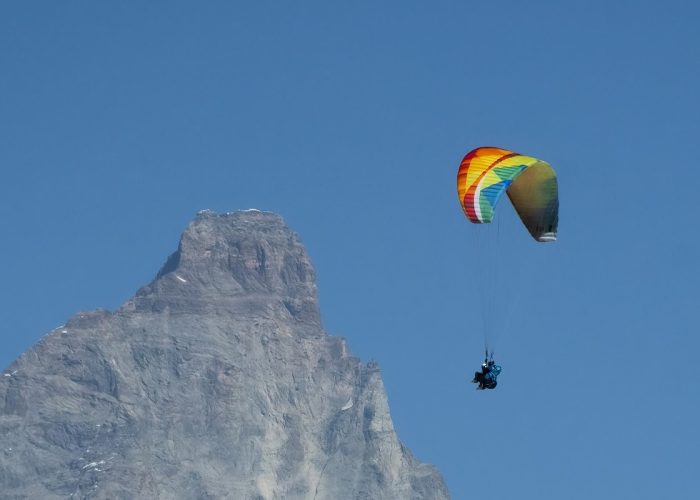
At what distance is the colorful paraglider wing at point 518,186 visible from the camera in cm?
11238

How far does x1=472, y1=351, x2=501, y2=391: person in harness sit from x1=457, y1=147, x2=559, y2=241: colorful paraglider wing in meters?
7.23

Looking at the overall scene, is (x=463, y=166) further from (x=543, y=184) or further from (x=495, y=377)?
(x=495, y=377)

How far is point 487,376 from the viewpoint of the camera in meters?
112

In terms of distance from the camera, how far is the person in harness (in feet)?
365

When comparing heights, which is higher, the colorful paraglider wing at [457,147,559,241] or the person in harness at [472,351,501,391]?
the colorful paraglider wing at [457,147,559,241]

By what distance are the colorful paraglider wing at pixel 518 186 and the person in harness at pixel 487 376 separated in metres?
7.23

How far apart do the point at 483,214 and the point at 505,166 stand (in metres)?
4.53

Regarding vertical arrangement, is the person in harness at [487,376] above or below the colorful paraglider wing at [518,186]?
below

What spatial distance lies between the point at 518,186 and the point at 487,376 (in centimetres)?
1102

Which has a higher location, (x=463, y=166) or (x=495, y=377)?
(x=463, y=166)

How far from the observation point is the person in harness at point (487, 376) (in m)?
111

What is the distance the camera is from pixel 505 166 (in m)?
114

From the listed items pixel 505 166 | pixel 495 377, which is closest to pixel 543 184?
pixel 505 166

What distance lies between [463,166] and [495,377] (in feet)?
39.0
